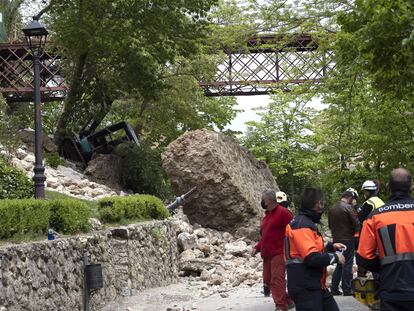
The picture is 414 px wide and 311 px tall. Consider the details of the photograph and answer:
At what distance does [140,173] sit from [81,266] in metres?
13.7

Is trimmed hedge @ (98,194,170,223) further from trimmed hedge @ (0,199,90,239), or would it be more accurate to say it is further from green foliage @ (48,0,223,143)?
green foliage @ (48,0,223,143)

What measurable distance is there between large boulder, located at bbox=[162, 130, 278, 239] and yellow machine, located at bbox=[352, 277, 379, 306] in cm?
1468

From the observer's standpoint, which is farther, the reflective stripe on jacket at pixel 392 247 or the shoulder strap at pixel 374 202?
the shoulder strap at pixel 374 202

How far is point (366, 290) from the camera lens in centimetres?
588

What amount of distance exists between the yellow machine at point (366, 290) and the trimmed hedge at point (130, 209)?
877 cm

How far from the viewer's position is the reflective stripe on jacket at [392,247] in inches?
212

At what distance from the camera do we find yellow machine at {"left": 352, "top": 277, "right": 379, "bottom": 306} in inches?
230

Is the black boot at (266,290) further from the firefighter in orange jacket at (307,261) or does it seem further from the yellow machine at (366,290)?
the yellow machine at (366,290)

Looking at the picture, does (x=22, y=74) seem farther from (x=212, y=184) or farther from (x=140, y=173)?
(x=212, y=184)

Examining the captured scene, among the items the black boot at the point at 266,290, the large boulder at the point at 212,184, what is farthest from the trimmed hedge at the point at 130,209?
the large boulder at the point at 212,184

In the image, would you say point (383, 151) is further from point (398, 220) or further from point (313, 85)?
point (398, 220)

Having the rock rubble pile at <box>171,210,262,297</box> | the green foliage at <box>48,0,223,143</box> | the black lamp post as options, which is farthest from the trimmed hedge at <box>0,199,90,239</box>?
the green foliage at <box>48,0,223,143</box>

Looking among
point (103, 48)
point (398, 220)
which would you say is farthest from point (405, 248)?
point (103, 48)

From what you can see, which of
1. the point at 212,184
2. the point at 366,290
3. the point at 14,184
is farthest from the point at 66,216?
the point at 212,184
